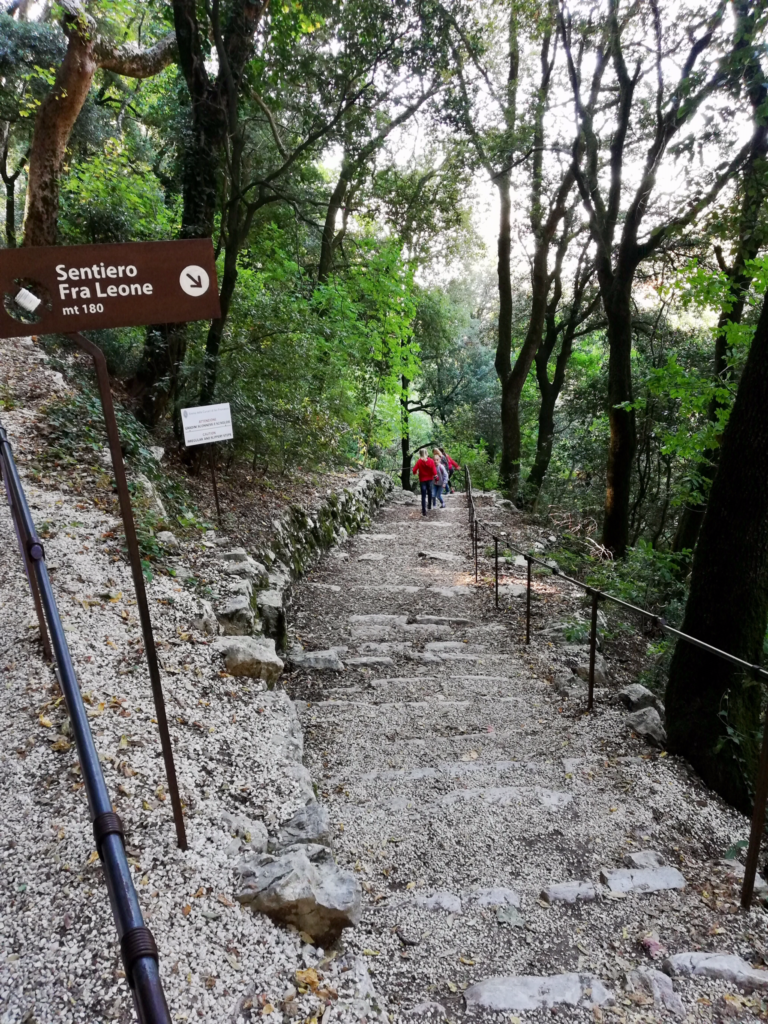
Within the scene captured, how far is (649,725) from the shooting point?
409 cm

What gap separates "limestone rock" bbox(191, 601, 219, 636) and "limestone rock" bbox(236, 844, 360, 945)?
211 centimetres

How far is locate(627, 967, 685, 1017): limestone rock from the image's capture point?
2127mm

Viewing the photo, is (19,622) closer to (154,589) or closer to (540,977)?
(154,589)

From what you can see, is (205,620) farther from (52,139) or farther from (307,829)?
(52,139)

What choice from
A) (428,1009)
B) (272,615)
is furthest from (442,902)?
(272,615)

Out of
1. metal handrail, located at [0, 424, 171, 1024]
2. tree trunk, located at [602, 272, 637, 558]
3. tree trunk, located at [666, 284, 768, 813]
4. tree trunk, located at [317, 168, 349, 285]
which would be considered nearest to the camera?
metal handrail, located at [0, 424, 171, 1024]

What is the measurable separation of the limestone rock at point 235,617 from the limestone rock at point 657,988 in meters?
3.40

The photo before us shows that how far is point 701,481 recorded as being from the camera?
8.20 m

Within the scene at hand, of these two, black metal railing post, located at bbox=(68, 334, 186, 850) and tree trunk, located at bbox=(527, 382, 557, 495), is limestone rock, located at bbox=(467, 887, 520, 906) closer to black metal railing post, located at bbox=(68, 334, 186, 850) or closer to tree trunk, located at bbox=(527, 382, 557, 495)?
black metal railing post, located at bbox=(68, 334, 186, 850)

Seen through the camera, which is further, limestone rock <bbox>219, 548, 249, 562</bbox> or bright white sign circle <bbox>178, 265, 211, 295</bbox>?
limestone rock <bbox>219, 548, 249, 562</bbox>

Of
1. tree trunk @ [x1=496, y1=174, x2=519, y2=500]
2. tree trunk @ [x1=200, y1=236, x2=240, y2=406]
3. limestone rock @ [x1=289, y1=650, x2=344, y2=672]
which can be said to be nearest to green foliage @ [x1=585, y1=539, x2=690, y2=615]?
limestone rock @ [x1=289, y1=650, x2=344, y2=672]

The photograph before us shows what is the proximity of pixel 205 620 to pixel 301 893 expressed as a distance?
2.46 meters

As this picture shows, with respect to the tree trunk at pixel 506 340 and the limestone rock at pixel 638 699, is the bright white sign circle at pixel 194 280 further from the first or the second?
the tree trunk at pixel 506 340

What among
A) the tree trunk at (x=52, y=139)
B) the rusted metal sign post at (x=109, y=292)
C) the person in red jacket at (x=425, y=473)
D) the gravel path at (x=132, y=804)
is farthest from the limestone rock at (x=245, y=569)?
the person in red jacket at (x=425, y=473)
